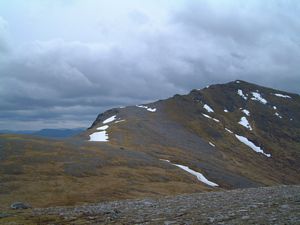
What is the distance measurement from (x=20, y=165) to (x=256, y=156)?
12923cm

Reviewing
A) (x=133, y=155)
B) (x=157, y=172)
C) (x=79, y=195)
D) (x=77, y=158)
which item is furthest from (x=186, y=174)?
(x=79, y=195)

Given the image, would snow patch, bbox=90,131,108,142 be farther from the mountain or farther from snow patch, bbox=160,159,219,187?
snow patch, bbox=160,159,219,187

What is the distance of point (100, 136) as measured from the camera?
141375 mm

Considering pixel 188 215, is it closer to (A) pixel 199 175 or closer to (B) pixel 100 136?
(A) pixel 199 175

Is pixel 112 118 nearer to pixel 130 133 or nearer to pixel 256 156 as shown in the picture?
pixel 130 133

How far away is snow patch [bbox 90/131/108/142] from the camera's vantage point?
136800 mm

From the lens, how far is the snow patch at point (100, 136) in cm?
13680

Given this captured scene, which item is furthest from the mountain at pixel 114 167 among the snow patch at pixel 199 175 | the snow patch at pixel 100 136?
the snow patch at pixel 100 136

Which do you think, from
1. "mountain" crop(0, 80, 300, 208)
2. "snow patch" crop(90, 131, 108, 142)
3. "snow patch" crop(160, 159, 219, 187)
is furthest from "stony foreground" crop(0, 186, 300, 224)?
"snow patch" crop(90, 131, 108, 142)

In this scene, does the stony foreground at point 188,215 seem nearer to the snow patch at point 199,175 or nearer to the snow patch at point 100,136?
the snow patch at point 199,175

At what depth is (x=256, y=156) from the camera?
7352 inches

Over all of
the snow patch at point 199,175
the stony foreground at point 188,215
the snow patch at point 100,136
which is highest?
the snow patch at point 100,136

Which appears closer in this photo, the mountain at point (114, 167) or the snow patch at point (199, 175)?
the mountain at point (114, 167)

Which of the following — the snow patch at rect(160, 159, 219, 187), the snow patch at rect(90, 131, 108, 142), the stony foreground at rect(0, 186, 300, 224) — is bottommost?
the snow patch at rect(160, 159, 219, 187)
